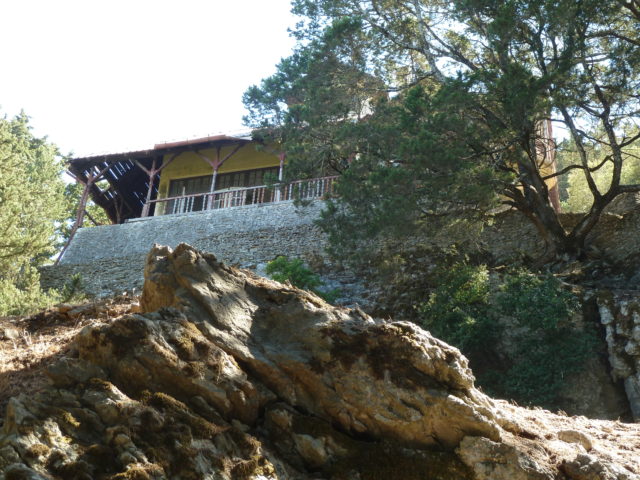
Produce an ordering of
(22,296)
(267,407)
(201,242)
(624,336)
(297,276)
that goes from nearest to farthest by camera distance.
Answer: (267,407)
(624,336)
(22,296)
(297,276)
(201,242)

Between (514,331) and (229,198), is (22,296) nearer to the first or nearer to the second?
(229,198)

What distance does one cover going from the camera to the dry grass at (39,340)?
5254 millimetres

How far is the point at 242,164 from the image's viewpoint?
1008 inches

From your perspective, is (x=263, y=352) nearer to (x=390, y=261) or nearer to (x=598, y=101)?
(x=390, y=261)

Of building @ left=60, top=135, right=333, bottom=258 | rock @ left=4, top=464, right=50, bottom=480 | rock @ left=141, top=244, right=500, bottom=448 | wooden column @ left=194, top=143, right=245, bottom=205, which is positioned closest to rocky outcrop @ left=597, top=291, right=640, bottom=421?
rock @ left=141, top=244, right=500, bottom=448

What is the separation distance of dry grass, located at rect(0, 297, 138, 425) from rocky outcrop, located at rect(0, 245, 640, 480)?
0.57 m

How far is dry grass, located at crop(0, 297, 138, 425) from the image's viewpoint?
525 centimetres

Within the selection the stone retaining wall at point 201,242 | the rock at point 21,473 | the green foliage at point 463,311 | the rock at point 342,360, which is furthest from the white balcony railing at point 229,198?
the rock at point 21,473

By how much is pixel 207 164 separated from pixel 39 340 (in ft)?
65.3

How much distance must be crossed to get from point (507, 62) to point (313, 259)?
7.45m

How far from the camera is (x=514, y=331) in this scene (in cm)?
1208

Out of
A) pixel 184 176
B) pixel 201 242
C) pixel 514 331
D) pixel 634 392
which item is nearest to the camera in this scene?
pixel 634 392

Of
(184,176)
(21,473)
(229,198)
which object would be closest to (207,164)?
(184,176)

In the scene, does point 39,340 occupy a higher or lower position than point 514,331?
lower
